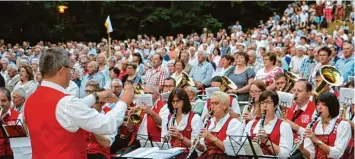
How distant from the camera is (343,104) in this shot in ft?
22.1

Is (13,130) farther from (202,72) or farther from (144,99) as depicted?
(202,72)

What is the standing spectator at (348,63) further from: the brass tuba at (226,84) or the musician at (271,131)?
the musician at (271,131)

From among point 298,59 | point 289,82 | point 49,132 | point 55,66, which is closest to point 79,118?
point 49,132

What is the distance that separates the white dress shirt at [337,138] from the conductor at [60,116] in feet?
8.48

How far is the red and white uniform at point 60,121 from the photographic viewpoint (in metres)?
3.64

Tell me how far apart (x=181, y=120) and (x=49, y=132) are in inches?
111

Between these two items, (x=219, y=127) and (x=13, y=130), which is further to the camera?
(x=219, y=127)

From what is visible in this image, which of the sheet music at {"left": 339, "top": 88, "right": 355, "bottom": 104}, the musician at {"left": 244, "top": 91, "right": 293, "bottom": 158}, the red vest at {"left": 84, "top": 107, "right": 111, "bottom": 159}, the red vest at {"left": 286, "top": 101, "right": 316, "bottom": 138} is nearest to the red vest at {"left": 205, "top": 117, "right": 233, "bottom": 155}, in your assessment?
the musician at {"left": 244, "top": 91, "right": 293, "bottom": 158}

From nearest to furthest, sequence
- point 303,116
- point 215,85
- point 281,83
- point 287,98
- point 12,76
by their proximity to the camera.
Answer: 1. point 303,116
2. point 287,98
3. point 281,83
4. point 215,85
5. point 12,76

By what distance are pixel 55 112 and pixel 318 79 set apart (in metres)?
4.94

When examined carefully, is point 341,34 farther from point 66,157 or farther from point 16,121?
point 66,157

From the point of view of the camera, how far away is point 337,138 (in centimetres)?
568

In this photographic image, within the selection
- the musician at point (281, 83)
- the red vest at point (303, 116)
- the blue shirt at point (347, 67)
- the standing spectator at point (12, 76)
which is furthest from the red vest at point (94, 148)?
the standing spectator at point (12, 76)

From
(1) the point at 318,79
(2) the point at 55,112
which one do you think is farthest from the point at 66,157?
(1) the point at 318,79
